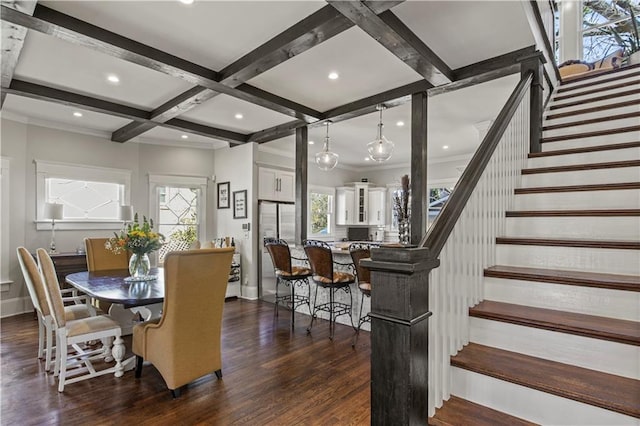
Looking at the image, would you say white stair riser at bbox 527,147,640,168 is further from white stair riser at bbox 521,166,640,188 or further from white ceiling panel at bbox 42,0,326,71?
white ceiling panel at bbox 42,0,326,71

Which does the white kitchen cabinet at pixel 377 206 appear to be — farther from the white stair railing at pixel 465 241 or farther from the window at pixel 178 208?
the white stair railing at pixel 465 241

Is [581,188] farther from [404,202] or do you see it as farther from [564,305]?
[404,202]

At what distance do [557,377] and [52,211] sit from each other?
233 inches

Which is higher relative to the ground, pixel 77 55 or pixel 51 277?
pixel 77 55

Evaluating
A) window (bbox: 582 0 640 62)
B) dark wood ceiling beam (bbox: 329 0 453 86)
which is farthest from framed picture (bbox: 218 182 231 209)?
window (bbox: 582 0 640 62)

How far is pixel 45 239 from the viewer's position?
508cm

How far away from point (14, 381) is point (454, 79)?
194 inches

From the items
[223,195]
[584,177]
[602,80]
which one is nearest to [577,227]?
[584,177]

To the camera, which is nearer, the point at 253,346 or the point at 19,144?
the point at 253,346

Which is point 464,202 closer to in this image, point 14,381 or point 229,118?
point 14,381

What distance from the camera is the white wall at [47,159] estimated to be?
477 cm

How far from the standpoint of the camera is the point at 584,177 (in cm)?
232

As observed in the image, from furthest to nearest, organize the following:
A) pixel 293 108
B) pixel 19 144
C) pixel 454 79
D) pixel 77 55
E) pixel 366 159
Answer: pixel 366 159 < pixel 19 144 < pixel 293 108 < pixel 454 79 < pixel 77 55

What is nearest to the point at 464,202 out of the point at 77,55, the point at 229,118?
the point at 77,55
